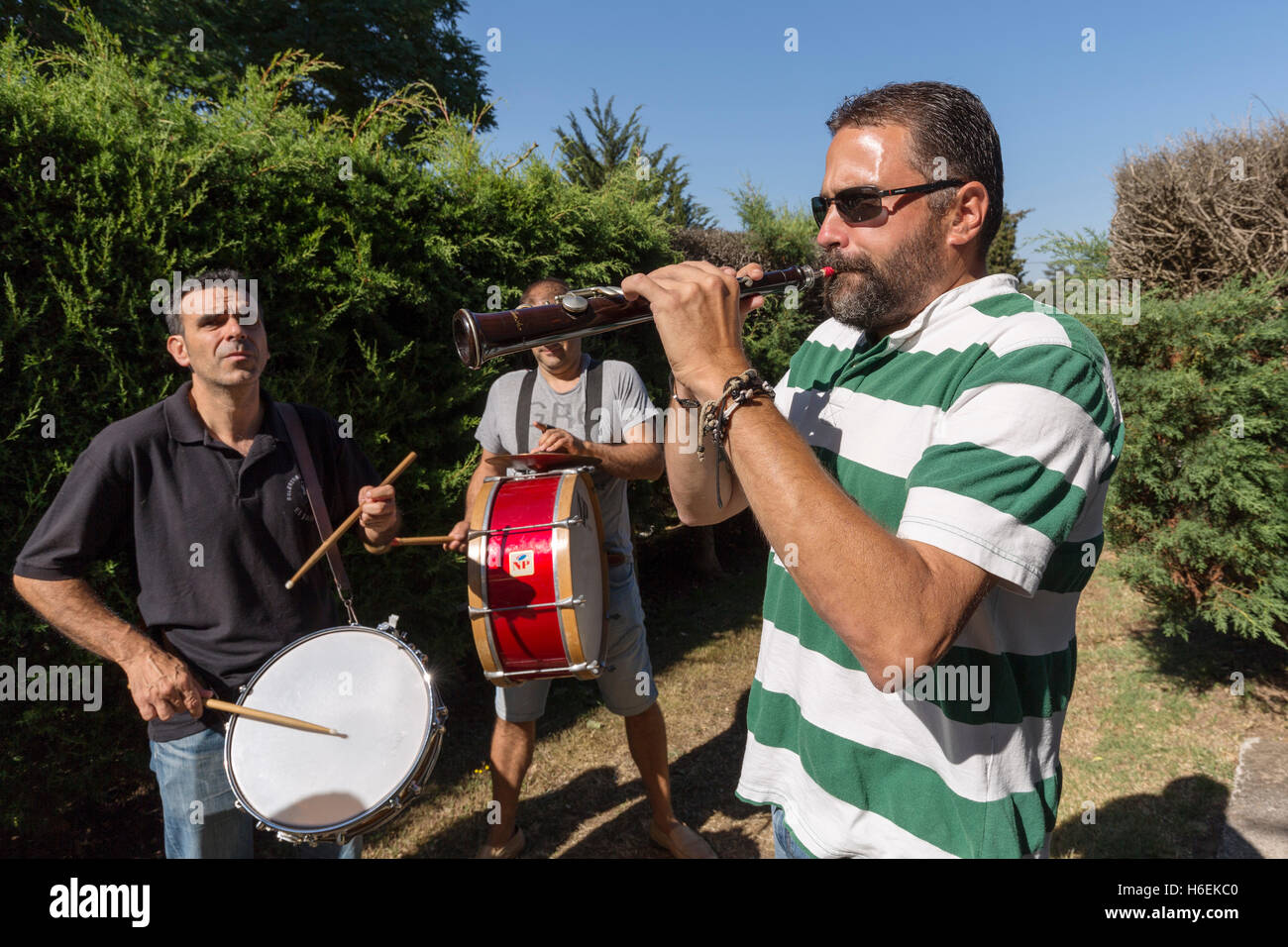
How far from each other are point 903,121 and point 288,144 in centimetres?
323

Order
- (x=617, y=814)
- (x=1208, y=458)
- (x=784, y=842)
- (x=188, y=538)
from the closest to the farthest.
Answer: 1. (x=784, y=842)
2. (x=188, y=538)
3. (x=617, y=814)
4. (x=1208, y=458)

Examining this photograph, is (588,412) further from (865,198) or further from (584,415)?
(865,198)

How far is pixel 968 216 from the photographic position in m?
1.53

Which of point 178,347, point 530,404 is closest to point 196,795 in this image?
point 178,347

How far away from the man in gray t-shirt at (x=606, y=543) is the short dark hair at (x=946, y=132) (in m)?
2.13

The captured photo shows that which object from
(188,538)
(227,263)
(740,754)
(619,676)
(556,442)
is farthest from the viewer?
(740,754)

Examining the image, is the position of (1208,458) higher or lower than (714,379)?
lower

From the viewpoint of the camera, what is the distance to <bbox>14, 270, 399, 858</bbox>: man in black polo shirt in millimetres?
2326

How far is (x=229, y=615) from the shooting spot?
8.05 ft

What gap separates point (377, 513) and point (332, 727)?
786 millimetres

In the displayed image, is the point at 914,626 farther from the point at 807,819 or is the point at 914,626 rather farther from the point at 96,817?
the point at 96,817

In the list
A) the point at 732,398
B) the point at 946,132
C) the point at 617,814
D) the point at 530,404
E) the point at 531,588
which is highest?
the point at 946,132
